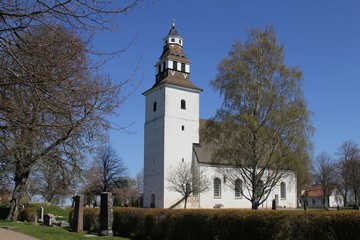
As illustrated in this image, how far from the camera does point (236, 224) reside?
12.7 metres

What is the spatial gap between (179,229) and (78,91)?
1022 cm

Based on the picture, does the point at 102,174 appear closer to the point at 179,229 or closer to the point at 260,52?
the point at 260,52

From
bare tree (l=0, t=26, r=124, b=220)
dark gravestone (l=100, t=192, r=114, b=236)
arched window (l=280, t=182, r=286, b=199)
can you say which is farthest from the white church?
bare tree (l=0, t=26, r=124, b=220)

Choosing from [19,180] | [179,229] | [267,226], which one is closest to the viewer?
[267,226]

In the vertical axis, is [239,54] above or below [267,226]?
above

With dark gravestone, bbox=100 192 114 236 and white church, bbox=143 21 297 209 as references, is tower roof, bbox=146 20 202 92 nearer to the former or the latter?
white church, bbox=143 21 297 209

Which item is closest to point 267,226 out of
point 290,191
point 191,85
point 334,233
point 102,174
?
point 334,233

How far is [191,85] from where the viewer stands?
48.5 meters

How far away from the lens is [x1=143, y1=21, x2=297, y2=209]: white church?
44.9 m

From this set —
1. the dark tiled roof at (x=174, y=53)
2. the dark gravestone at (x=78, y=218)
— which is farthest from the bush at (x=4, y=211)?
the dark tiled roof at (x=174, y=53)

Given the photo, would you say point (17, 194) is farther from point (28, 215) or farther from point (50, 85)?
point (50, 85)

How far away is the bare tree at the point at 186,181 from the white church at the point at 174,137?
63cm

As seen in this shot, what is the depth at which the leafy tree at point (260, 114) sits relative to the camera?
80.1 feet

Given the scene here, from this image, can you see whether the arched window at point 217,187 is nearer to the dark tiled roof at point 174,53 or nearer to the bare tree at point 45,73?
the dark tiled roof at point 174,53
